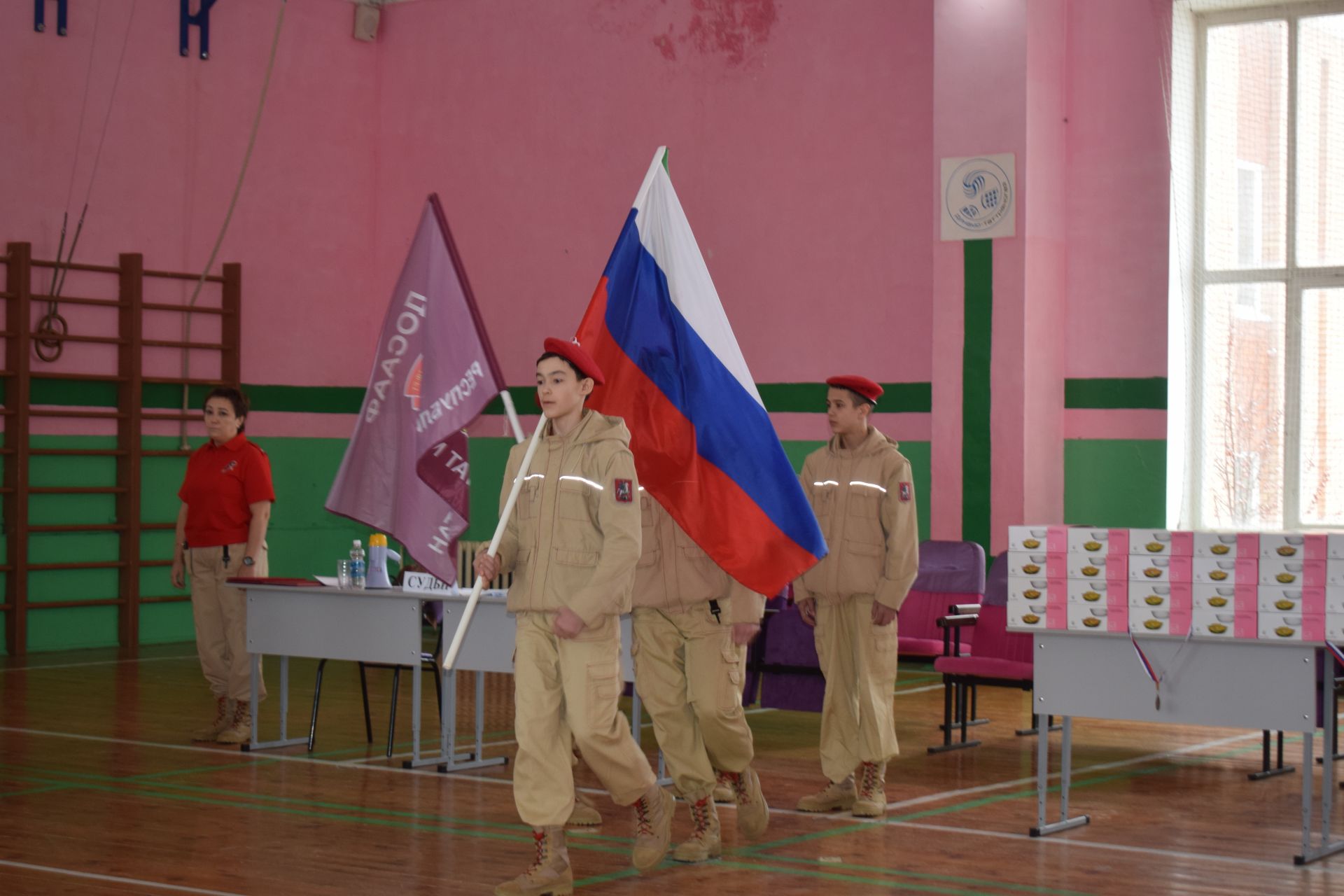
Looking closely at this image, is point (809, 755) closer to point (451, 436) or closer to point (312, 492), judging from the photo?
point (451, 436)

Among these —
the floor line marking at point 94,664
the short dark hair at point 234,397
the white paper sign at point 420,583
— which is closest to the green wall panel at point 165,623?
the floor line marking at point 94,664

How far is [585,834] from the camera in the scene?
18.3 ft

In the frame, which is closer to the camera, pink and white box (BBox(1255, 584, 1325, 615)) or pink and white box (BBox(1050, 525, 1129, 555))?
pink and white box (BBox(1255, 584, 1325, 615))

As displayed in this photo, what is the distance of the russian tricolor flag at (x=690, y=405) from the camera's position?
530 centimetres

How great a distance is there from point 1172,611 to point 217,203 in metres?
8.79

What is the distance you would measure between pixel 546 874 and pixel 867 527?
6.44 ft

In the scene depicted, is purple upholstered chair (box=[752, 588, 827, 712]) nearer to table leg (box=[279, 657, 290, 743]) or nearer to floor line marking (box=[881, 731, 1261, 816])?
floor line marking (box=[881, 731, 1261, 816])

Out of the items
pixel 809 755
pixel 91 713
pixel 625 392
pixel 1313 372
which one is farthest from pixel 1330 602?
pixel 91 713

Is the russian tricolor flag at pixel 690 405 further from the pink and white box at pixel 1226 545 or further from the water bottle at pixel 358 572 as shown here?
the water bottle at pixel 358 572

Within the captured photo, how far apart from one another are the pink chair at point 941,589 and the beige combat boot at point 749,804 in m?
3.42

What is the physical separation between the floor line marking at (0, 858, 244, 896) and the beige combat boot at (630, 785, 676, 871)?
3.75ft

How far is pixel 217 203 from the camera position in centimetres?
1213

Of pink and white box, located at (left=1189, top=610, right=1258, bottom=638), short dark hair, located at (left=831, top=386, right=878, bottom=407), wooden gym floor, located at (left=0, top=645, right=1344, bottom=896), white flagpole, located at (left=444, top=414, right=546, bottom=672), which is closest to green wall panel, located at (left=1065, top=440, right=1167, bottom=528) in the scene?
wooden gym floor, located at (left=0, top=645, right=1344, bottom=896)

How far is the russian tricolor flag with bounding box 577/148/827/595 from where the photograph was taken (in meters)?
5.30
